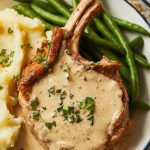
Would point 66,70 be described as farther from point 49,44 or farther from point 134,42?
point 134,42

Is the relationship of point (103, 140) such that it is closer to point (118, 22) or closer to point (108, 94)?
point (108, 94)

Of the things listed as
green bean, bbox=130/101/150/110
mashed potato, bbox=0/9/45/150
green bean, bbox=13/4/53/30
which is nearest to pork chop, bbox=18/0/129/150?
mashed potato, bbox=0/9/45/150

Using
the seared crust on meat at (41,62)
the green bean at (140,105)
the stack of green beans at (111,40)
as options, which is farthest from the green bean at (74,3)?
the green bean at (140,105)

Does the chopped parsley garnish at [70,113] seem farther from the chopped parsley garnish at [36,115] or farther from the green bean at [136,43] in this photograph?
the green bean at [136,43]

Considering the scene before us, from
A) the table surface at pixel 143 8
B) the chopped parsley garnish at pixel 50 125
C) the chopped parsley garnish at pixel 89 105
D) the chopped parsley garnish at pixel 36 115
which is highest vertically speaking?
the table surface at pixel 143 8

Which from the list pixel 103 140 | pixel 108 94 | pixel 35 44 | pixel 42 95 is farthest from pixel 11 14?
pixel 103 140

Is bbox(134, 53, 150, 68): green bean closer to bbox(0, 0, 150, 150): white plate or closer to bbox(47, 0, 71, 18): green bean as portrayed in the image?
bbox(0, 0, 150, 150): white plate

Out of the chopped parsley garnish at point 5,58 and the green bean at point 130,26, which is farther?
the green bean at point 130,26
